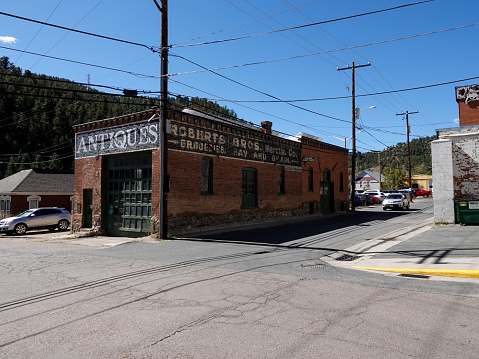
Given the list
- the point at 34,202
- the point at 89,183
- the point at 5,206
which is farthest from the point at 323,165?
the point at 5,206

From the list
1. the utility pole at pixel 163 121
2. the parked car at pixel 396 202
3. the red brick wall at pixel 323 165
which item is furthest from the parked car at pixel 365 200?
the utility pole at pixel 163 121

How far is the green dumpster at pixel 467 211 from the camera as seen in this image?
59.5ft

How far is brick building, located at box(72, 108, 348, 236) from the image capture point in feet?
60.0

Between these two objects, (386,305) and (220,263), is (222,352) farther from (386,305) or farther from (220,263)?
(220,263)

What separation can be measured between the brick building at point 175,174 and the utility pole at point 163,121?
86cm

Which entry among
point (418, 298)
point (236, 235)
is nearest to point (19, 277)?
point (418, 298)

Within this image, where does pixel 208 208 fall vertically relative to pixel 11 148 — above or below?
below

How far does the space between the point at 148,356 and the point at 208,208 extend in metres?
16.0

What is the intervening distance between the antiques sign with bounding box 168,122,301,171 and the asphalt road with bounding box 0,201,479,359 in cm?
895

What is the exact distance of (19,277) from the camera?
29.8 feet

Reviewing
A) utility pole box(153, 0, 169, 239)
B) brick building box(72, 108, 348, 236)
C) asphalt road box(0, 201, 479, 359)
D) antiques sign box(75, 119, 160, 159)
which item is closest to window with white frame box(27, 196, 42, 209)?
brick building box(72, 108, 348, 236)

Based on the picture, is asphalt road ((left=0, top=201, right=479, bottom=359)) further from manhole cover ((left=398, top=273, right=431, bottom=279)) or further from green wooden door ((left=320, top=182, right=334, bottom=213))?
green wooden door ((left=320, top=182, right=334, bottom=213))

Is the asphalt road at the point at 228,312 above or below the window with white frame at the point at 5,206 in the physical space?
below

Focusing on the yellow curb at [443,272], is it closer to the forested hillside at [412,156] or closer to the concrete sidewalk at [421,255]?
the concrete sidewalk at [421,255]
